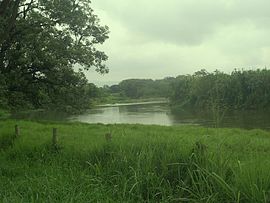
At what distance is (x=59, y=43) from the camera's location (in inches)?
603

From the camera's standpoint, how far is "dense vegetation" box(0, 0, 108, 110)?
1509cm

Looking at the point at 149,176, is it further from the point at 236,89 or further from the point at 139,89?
the point at 139,89

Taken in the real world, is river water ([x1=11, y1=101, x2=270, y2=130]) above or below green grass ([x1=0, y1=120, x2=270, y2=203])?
below

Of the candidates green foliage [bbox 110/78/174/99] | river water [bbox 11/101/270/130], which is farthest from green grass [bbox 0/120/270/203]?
green foliage [bbox 110/78/174/99]

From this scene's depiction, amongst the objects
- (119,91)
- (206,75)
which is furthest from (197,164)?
(119,91)

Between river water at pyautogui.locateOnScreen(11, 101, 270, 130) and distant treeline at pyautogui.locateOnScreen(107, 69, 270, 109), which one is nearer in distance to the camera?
river water at pyautogui.locateOnScreen(11, 101, 270, 130)

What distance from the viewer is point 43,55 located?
15000 mm

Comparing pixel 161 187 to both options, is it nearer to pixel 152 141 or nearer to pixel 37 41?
pixel 152 141

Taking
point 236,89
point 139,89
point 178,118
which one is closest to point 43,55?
point 178,118

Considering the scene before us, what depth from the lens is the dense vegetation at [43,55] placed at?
594 inches

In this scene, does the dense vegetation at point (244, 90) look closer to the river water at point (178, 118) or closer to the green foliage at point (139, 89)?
the river water at point (178, 118)

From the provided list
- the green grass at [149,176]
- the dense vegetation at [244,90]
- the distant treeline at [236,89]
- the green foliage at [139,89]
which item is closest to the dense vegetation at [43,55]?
the green grass at [149,176]

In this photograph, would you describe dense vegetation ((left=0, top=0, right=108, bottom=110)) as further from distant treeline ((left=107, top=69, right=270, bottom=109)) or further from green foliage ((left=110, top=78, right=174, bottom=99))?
green foliage ((left=110, top=78, right=174, bottom=99))

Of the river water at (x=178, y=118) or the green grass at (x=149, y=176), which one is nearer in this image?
the green grass at (x=149, y=176)
